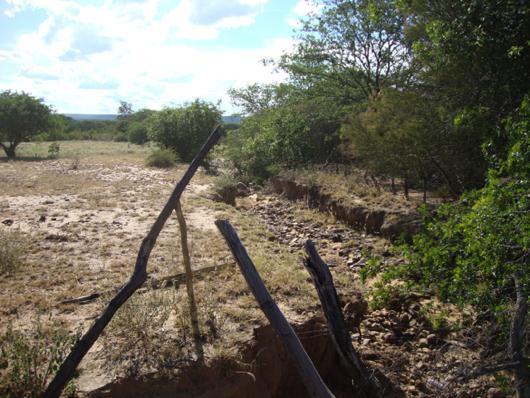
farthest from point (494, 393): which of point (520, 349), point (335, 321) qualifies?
point (335, 321)

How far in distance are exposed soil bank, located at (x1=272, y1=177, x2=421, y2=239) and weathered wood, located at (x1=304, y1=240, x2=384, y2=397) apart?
385 cm

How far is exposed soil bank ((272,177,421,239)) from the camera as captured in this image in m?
9.24

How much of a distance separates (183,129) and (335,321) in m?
20.9

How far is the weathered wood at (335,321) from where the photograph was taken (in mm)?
3750

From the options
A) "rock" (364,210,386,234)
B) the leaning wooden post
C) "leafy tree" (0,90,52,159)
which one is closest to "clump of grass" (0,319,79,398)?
the leaning wooden post

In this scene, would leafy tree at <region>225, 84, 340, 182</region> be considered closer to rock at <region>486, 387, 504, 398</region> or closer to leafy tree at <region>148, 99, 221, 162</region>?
leafy tree at <region>148, 99, 221, 162</region>

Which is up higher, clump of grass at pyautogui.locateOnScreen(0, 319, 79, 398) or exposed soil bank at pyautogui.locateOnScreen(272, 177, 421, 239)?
exposed soil bank at pyautogui.locateOnScreen(272, 177, 421, 239)

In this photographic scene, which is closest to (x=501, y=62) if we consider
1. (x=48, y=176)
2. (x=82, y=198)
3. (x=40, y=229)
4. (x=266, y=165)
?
(x=40, y=229)

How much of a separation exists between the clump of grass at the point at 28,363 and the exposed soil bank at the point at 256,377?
1.41ft

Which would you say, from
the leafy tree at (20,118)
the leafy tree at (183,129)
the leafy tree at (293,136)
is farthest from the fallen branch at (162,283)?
the leafy tree at (20,118)

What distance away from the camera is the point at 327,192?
12.4 meters

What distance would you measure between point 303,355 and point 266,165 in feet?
50.5

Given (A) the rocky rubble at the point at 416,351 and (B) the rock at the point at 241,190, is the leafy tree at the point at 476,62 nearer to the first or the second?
(A) the rocky rubble at the point at 416,351

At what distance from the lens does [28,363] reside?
11.4 ft
